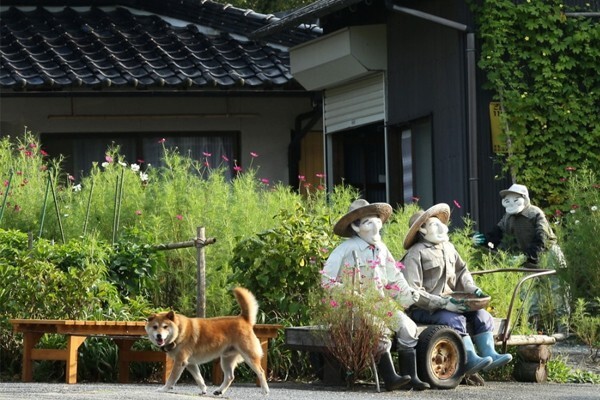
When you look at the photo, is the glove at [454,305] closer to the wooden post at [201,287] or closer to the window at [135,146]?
the wooden post at [201,287]

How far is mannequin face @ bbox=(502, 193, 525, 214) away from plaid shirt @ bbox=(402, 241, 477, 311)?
339 centimetres

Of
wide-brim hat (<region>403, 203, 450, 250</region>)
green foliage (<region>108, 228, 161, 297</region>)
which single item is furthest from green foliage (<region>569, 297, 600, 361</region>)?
green foliage (<region>108, 228, 161, 297</region>)

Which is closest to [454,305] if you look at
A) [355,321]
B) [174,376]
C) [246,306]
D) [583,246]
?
[355,321]

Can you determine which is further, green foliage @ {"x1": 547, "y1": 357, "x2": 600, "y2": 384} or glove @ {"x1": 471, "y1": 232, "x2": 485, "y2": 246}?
glove @ {"x1": 471, "y1": 232, "x2": 485, "y2": 246}

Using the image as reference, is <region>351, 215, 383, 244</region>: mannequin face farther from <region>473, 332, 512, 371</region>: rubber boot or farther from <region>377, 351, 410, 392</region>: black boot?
<region>473, 332, 512, 371</region>: rubber boot

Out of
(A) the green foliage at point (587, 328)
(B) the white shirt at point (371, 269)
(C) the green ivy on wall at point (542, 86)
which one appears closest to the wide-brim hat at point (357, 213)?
(B) the white shirt at point (371, 269)

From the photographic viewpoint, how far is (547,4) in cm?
1738

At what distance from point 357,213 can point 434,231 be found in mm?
701

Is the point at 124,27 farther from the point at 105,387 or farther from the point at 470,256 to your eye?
the point at 105,387

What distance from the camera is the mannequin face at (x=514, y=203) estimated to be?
49.7 feet

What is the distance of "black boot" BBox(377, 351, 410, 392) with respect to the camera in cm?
1078

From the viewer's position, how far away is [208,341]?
10102 millimetres

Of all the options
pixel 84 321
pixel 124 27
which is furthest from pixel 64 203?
pixel 124 27

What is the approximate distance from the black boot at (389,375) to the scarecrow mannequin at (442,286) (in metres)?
0.68
